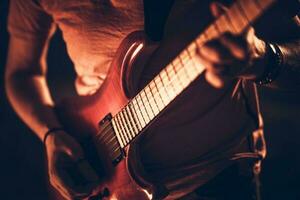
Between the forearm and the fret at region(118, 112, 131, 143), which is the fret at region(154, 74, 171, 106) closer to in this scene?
the fret at region(118, 112, 131, 143)

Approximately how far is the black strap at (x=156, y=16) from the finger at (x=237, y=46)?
1.02 feet

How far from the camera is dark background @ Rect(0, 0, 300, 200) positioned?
7.62 feet

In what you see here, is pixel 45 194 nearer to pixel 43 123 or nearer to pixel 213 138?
pixel 43 123

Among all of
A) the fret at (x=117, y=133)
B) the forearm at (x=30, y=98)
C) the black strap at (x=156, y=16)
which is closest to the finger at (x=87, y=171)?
the fret at (x=117, y=133)

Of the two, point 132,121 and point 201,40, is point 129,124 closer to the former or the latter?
point 132,121

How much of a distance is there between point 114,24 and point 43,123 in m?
0.56

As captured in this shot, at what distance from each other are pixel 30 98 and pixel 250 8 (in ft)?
3.86

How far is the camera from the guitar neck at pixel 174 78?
0.64m

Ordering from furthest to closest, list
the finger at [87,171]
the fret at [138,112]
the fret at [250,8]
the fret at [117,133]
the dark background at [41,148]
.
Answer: the dark background at [41,148]
the finger at [87,171]
the fret at [117,133]
the fret at [138,112]
the fret at [250,8]

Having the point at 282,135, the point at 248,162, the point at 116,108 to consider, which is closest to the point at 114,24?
the point at 116,108

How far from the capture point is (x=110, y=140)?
1.13m

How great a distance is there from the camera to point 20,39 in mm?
1458

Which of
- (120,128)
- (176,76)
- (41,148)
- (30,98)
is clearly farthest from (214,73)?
(41,148)

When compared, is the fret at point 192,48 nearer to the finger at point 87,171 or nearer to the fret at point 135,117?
the fret at point 135,117
